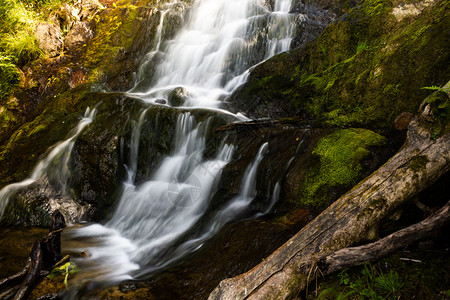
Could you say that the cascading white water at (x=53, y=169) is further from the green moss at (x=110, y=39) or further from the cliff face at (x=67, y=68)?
the green moss at (x=110, y=39)

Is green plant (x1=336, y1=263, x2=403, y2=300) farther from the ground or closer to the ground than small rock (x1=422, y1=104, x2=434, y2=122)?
closer to the ground

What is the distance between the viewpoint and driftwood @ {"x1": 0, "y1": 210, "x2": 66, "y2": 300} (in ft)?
10.9

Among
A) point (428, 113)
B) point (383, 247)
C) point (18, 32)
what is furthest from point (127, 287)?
point (18, 32)

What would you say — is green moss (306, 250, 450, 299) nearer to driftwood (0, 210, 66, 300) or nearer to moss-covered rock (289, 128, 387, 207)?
moss-covered rock (289, 128, 387, 207)

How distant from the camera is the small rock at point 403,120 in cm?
412

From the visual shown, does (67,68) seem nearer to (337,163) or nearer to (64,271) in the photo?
(64,271)

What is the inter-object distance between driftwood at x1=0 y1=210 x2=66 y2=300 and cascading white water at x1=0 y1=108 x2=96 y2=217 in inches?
142

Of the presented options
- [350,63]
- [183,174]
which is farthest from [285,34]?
[183,174]

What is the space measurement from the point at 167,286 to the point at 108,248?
2308 millimetres

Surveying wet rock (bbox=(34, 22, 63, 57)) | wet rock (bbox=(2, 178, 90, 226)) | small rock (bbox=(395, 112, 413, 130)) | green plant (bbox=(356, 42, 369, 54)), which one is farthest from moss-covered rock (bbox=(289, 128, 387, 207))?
wet rock (bbox=(34, 22, 63, 57))

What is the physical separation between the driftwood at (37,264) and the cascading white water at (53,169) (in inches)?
142

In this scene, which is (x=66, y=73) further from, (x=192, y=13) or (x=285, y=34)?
(x=285, y=34)

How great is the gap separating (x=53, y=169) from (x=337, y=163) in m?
7.24

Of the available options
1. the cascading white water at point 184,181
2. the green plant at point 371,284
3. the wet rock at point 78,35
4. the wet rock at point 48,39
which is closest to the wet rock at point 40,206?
the cascading white water at point 184,181
